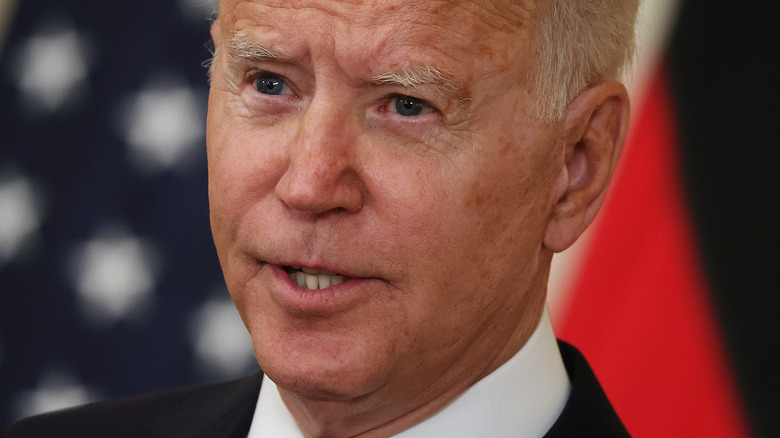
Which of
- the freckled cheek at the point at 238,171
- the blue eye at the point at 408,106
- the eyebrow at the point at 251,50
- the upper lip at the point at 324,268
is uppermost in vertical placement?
the eyebrow at the point at 251,50

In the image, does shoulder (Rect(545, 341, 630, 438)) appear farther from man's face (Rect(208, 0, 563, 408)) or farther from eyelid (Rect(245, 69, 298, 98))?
eyelid (Rect(245, 69, 298, 98))

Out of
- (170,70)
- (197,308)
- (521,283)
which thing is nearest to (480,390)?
(521,283)

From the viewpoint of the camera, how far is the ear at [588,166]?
5.42 ft

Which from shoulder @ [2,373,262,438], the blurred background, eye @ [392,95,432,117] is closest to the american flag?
the blurred background

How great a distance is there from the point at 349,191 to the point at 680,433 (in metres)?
1.74

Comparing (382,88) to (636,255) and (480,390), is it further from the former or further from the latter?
(636,255)

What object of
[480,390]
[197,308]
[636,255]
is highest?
[480,390]

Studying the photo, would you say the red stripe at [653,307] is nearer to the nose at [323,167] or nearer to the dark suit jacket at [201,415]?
the dark suit jacket at [201,415]

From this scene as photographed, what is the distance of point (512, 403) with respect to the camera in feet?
5.46

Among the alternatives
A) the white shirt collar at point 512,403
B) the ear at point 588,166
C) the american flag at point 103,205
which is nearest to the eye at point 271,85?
the ear at point 588,166

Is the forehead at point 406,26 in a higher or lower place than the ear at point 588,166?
higher

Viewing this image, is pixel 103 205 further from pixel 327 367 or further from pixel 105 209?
pixel 327 367

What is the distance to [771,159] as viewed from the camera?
2.51 meters

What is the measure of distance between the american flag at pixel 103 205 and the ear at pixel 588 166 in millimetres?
1842
